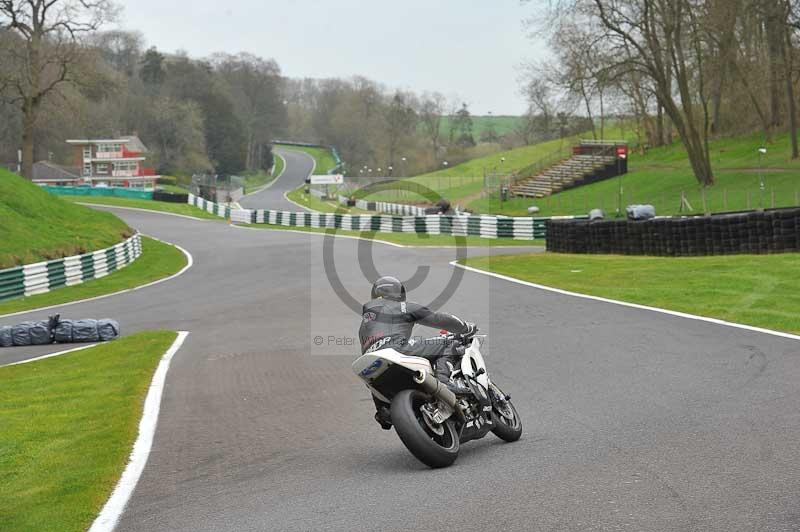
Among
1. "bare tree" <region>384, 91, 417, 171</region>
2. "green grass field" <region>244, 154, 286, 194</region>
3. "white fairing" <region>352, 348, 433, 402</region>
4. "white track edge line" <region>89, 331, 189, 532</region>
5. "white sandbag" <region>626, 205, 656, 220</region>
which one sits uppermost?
"bare tree" <region>384, 91, 417, 171</region>

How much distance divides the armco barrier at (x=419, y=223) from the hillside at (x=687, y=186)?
27.8ft

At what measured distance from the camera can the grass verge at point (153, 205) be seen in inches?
2899

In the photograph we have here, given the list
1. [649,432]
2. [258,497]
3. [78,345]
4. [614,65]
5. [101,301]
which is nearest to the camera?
[258,497]

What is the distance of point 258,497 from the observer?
22.4ft

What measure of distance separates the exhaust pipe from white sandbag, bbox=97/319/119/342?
1281 centimetres

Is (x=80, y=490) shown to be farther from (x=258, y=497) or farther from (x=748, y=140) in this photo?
(x=748, y=140)

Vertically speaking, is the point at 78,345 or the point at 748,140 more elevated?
the point at 748,140

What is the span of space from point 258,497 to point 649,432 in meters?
3.45

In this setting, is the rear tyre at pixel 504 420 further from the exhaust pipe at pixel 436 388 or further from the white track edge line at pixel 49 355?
the white track edge line at pixel 49 355

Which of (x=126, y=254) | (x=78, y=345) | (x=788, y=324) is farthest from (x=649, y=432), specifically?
(x=126, y=254)

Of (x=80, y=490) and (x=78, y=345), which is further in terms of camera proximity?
(x=78, y=345)

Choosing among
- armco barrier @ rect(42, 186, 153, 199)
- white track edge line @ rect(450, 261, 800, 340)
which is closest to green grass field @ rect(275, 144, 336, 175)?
armco barrier @ rect(42, 186, 153, 199)

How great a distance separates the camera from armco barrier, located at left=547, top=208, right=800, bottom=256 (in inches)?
979

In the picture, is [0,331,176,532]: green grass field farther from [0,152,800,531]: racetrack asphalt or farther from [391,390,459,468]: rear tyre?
[391,390,459,468]: rear tyre
